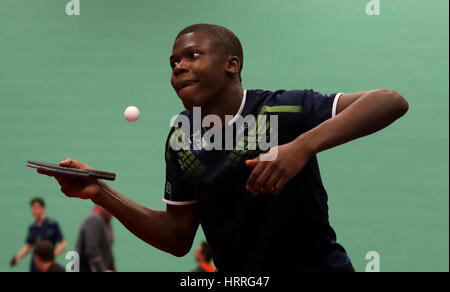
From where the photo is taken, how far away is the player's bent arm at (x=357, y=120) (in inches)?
64.1

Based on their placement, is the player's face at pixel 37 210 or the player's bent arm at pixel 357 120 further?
the player's face at pixel 37 210

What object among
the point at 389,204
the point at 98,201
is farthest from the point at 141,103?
the point at 98,201

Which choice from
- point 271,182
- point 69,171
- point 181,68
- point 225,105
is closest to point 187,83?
point 181,68

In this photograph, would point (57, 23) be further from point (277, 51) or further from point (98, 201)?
point (98, 201)

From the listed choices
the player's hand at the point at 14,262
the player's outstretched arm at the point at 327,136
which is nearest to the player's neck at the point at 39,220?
the player's hand at the point at 14,262

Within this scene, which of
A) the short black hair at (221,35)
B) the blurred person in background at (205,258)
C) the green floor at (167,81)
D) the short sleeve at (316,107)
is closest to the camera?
the short sleeve at (316,107)

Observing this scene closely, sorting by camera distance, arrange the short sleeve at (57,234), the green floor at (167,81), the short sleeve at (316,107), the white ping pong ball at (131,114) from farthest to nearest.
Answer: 1. the green floor at (167,81)
2. the short sleeve at (57,234)
3. the white ping pong ball at (131,114)
4. the short sleeve at (316,107)

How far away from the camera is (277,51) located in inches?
231

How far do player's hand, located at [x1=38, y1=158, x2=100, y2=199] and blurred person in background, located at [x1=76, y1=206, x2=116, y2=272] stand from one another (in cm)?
312

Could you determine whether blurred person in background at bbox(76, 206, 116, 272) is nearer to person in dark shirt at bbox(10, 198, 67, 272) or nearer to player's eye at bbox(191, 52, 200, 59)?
person in dark shirt at bbox(10, 198, 67, 272)

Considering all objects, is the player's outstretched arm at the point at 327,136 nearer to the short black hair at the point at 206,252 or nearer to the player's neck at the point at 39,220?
the short black hair at the point at 206,252

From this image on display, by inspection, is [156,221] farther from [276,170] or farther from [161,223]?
[276,170]

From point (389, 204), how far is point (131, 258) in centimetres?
266

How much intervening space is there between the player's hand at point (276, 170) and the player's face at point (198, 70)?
0.52 meters
